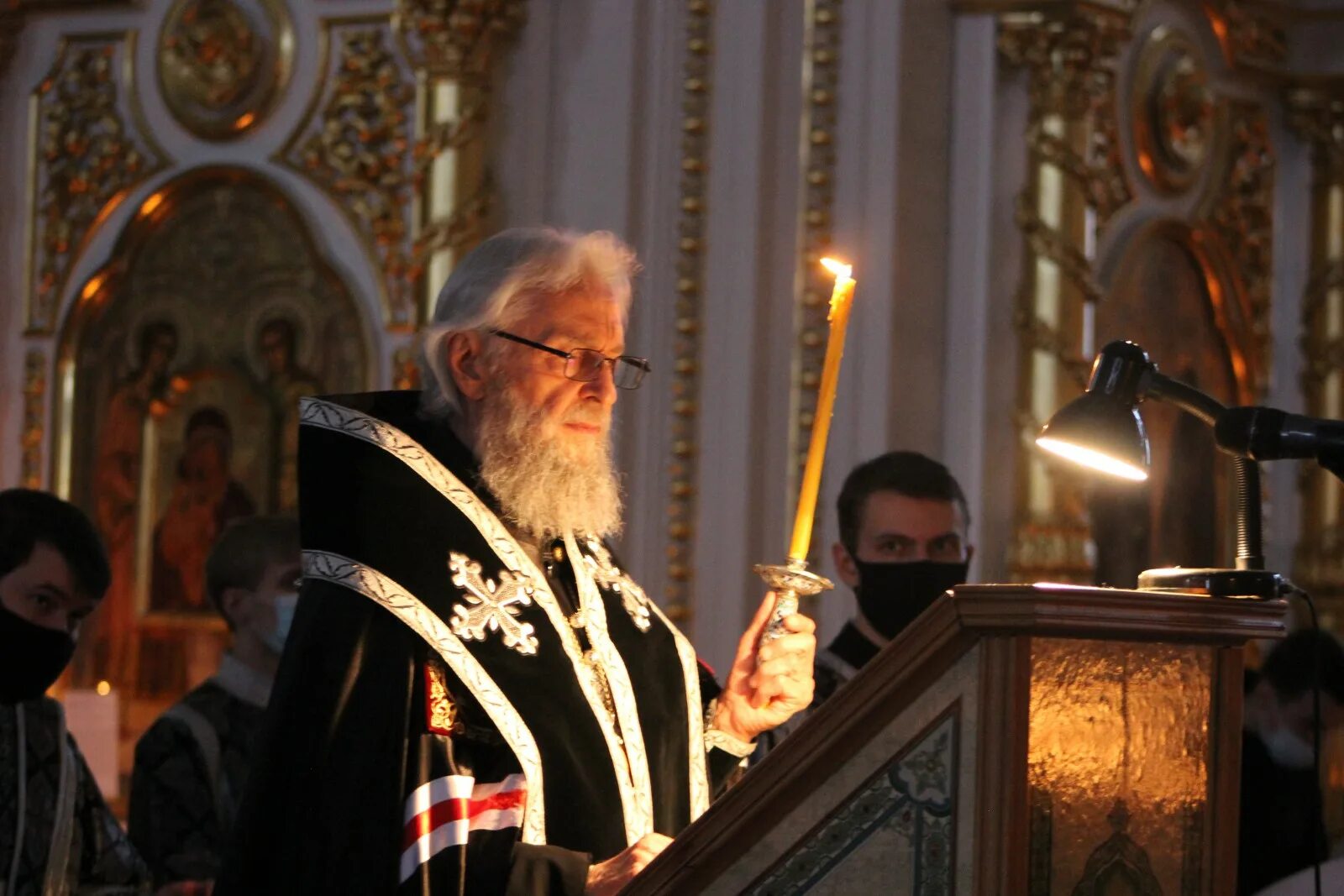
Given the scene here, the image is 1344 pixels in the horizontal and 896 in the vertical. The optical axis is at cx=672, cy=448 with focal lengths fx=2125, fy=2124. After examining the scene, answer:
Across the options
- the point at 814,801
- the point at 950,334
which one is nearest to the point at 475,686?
the point at 814,801

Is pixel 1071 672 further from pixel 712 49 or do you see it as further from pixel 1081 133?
pixel 1081 133

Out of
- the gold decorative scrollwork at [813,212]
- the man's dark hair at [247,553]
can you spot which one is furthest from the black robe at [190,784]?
the gold decorative scrollwork at [813,212]

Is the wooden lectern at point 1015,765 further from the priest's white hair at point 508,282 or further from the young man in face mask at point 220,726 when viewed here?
the young man in face mask at point 220,726

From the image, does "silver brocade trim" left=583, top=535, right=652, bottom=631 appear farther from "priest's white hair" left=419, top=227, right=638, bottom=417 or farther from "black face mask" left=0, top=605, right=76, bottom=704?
"black face mask" left=0, top=605, right=76, bottom=704

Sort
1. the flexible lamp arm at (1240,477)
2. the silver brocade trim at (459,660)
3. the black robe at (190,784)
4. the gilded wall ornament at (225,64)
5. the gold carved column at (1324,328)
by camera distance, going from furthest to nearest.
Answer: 1. the gold carved column at (1324,328)
2. the gilded wall ornament at (225,64)
3. the black robe at (190,784)
4. the silver brocade trim at (459,660)
5. the flexible lamp arm at (1240,477)

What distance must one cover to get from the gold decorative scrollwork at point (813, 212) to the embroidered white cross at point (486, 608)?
9.09 feet

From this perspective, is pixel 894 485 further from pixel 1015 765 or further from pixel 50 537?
pixel 1015 765

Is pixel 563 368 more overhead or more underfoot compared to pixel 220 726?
more overhead

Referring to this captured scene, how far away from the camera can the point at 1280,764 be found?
189 inches

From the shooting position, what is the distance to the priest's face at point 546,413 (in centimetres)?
327

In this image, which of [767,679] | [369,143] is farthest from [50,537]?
[369,143]

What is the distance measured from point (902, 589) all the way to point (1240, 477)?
1.86 m

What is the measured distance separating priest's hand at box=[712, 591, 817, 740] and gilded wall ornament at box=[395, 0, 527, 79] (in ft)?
10.9

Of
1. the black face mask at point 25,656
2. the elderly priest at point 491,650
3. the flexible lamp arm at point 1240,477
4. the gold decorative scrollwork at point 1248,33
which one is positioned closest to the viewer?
the flexible lamp arm at point 1240,477
